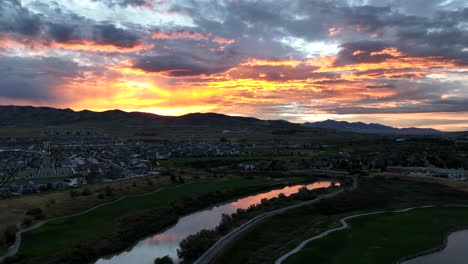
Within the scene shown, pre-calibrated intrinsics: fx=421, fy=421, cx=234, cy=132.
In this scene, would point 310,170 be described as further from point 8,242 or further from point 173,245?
point 8,242

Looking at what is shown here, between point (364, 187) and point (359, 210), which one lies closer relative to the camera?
point (359, 210)

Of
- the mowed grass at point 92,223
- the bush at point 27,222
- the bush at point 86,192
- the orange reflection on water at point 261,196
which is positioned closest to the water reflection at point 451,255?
the orange reflection on water at point 261,196

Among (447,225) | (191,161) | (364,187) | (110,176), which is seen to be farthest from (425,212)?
(191,161)

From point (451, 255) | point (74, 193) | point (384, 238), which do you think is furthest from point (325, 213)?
point (74, 193)

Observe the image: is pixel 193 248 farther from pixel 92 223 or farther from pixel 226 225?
pixel 92 223

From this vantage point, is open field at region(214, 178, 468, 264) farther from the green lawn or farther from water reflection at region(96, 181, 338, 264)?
the green lawn

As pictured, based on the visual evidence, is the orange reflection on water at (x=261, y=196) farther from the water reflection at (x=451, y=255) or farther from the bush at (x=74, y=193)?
the water reflection at (x=451, y=255)
